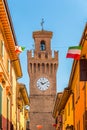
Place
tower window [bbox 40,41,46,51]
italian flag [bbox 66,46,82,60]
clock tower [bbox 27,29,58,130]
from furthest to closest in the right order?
tower window [bbox 40,41,46,51]
clock tower [bbox 27,29,58,130]
italian flag [bbox 66,46,82,60]

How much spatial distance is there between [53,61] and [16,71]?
71.4 m

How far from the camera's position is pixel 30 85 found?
11656 cm

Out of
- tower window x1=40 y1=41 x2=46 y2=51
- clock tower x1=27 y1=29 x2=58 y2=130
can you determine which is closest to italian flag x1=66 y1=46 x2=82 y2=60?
clock tower x1=27 y1=29 x2=58 y2=130

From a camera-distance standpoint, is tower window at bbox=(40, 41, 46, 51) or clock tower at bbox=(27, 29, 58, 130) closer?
clock tower at bbox=(27, 29, 58, 130)

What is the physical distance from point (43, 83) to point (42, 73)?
2.21 metres

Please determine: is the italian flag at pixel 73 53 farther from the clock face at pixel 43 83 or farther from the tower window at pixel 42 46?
the tower window at pixel 42 46

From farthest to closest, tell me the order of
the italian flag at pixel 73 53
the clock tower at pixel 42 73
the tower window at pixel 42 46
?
the tower window at pixel 42 46, the clock tower at pixel 42 73, the italian flag at pixel 73 53

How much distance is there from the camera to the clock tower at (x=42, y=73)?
116m

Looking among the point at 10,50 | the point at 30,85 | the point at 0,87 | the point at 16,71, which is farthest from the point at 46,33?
the point at 0,87

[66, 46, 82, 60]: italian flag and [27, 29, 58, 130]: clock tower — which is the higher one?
[66, 46, 82, 60]: italian flag

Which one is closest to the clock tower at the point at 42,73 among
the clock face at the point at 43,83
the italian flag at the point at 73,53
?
the clock face at the point at 43,83

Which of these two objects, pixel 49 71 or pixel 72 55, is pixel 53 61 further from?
pixel 72 55

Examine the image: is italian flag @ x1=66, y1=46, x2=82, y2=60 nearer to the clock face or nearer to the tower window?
the clock face

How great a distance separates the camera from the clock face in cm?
11694
